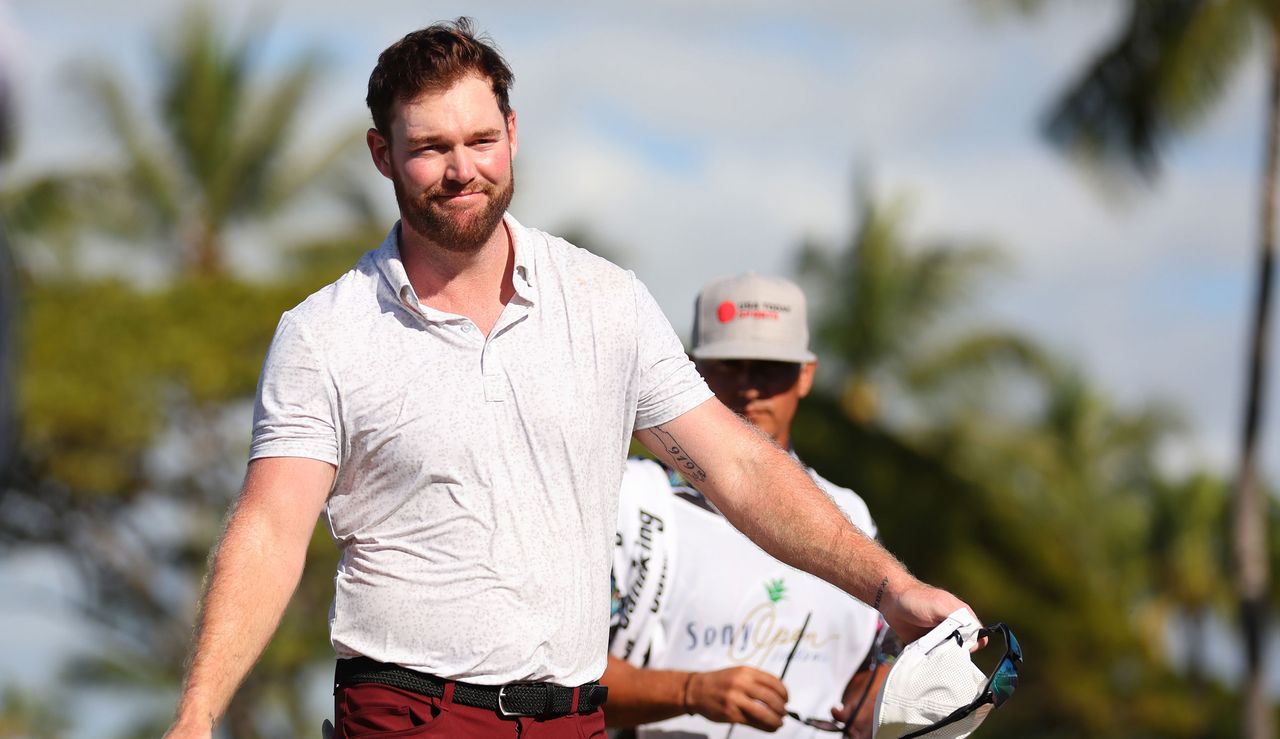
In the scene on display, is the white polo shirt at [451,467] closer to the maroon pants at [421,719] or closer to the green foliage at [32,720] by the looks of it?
the maroon pants at [421,719]

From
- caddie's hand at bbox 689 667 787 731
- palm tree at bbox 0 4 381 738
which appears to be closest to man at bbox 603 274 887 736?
caddie's hand at bbox 689 667 787 731

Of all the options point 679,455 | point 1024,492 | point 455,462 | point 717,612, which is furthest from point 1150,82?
point 455,462

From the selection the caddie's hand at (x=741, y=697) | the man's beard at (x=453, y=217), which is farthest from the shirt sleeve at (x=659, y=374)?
the caddie's hand at (x=741, y=697)

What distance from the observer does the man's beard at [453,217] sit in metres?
3.65

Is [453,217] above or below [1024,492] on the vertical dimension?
above

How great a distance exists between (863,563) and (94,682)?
24.9 meters

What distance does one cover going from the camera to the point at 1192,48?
24172 millimetres

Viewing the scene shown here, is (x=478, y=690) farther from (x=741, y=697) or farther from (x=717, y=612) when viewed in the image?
(x=717, y=612)

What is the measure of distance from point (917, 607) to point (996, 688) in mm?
203

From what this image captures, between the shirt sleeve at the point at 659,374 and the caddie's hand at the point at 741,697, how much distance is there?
1.31 m

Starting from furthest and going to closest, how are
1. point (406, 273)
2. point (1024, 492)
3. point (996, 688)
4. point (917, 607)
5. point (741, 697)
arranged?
point (1024, 492) < point (741, 697) < point (406, 273) < point (917, 607) < point (996, 688)

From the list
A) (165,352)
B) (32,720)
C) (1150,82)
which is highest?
(1150,82)

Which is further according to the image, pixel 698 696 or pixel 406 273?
pixel 698 696

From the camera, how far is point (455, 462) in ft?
11.7
